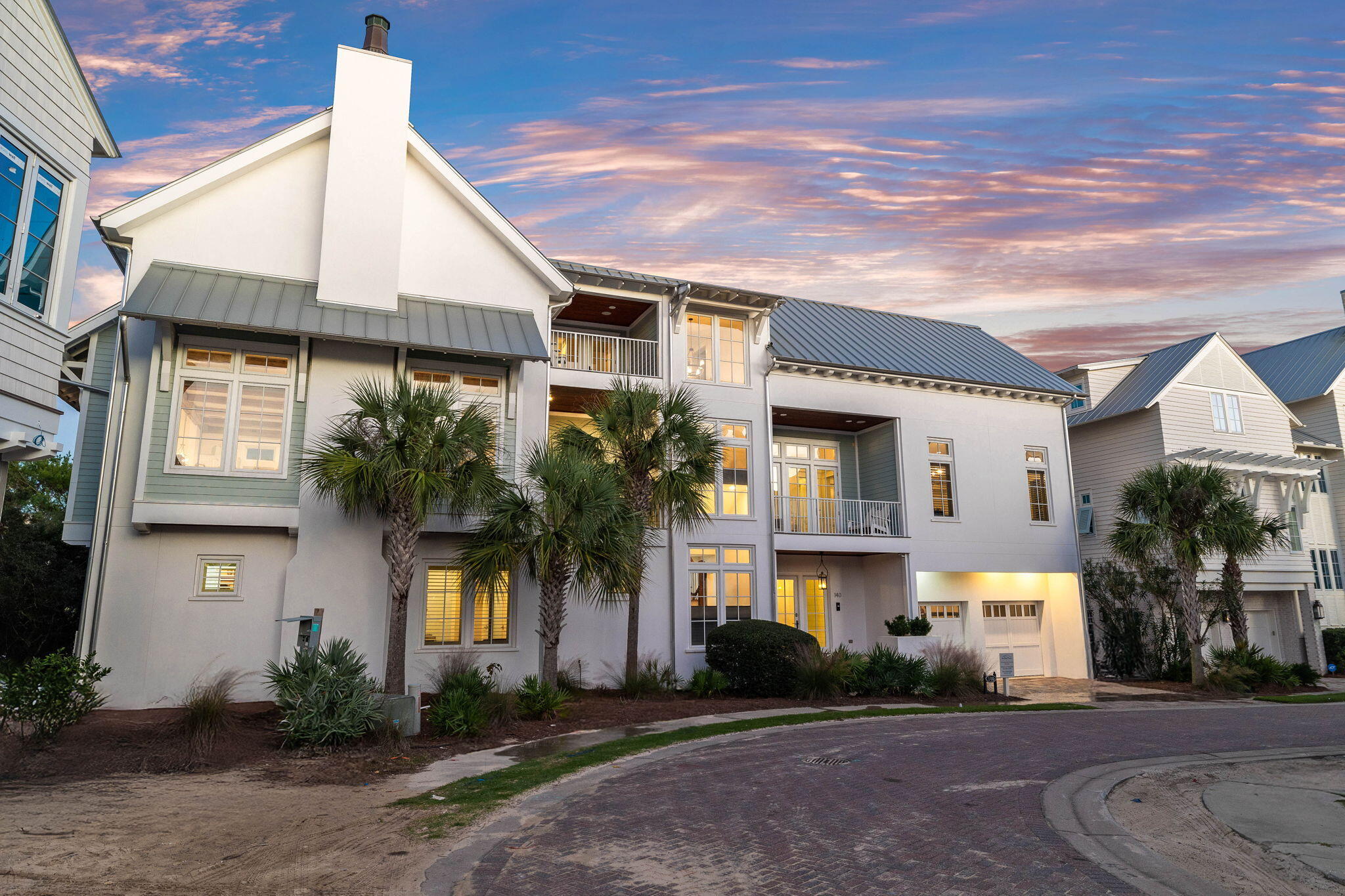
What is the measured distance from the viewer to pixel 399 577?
13.9 meters

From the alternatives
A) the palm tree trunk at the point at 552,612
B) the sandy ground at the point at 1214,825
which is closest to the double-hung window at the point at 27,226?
the palm tree trunk at the point at 552,612

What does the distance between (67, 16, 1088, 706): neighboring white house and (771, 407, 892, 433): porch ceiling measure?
0.16 m

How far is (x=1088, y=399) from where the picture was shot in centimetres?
2791

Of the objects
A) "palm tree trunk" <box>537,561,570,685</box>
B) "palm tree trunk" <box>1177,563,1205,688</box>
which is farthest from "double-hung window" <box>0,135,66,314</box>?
"palm tree trunk" <box>1177,563,1205,688</box>

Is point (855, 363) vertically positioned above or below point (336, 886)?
above

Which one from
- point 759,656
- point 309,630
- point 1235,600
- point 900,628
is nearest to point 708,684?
point 759,656

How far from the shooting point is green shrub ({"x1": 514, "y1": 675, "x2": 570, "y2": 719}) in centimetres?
1384

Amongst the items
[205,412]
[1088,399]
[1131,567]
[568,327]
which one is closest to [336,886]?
[205,412]

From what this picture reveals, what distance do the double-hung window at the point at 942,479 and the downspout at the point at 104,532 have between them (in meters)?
18.6

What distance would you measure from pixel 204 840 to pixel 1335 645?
34.8 meters

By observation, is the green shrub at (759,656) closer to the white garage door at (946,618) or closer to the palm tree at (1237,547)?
the white garage door at (946,618)

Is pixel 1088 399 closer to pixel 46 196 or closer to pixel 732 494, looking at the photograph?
pixel 732 494

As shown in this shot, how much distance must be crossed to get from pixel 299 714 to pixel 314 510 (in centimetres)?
513

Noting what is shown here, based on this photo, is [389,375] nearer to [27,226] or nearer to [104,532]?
[104,532]
